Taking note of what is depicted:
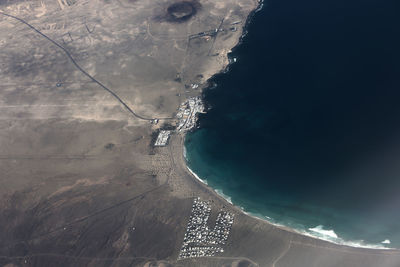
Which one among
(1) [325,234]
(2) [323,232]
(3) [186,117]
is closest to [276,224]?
(2) [323,232]

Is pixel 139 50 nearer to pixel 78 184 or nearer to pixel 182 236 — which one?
pixel 78 184

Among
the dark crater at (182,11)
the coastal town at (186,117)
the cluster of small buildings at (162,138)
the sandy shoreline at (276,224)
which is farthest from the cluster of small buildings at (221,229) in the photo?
the dark crater at (182,11)

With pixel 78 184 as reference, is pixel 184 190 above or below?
above

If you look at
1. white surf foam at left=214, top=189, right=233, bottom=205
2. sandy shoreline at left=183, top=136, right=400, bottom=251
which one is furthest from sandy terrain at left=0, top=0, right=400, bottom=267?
white surf foam at left=214, top=189, right=233, bottom=205

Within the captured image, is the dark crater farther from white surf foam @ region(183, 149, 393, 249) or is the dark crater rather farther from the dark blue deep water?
white surf foam @ region(183, 149, 393, 249)

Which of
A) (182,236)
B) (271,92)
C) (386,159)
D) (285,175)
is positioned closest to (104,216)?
(182,236)

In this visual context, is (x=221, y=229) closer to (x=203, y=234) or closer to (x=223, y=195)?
(x=203, y=234)
